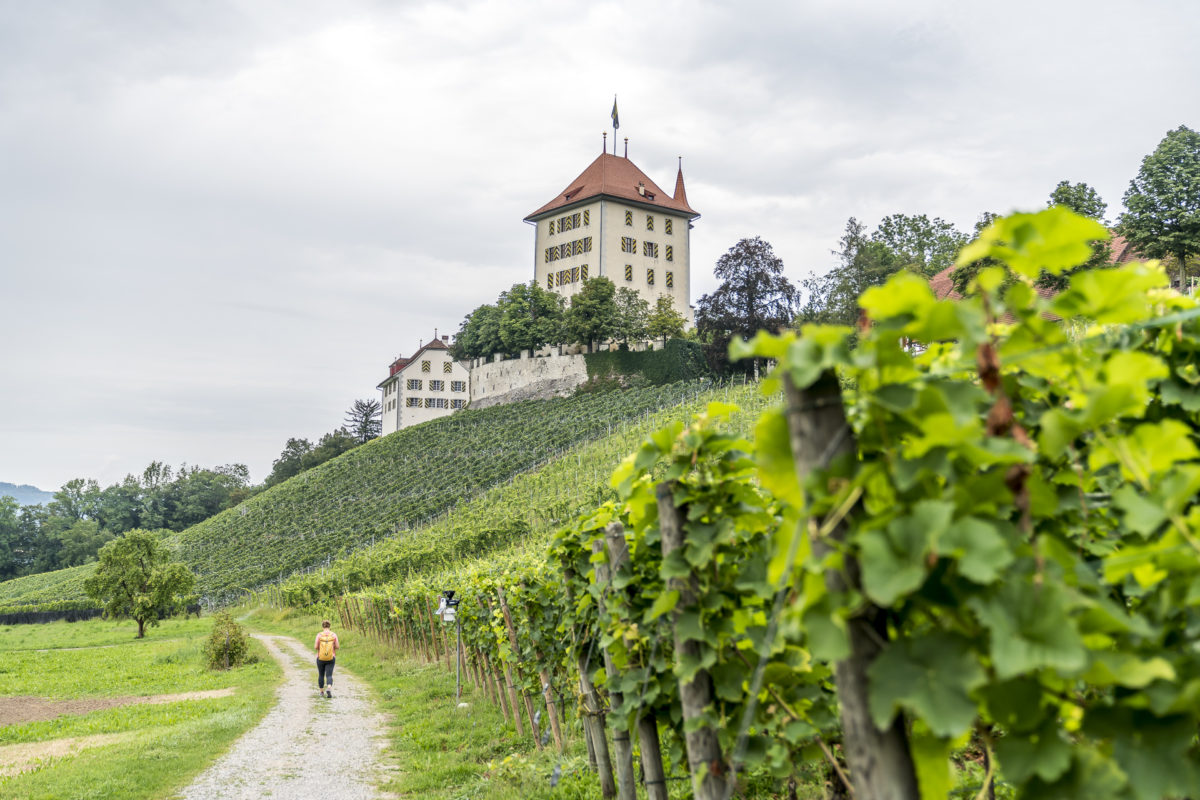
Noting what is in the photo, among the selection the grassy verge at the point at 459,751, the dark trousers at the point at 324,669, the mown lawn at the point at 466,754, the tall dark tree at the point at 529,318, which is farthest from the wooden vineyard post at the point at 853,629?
the tall dark tree at the point at 529,318

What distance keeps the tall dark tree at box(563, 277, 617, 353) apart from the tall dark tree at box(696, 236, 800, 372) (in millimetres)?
8780

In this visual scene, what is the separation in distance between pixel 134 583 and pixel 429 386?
47716mm

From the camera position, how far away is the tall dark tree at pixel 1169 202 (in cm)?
3319

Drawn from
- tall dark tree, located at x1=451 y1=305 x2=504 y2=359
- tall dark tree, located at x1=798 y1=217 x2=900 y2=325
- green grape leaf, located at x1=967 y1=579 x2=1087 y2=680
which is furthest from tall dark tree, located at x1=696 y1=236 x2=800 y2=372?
green grape leaf, located at x1=967 y1=579 x2=1087 y2=680

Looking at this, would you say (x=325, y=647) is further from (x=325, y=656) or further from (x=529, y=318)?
(x=529, y=318)

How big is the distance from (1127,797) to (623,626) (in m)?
2.65

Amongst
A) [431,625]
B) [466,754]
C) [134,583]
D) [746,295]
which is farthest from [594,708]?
Answer: [746,295]

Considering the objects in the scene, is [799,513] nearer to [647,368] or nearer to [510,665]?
[510,665]

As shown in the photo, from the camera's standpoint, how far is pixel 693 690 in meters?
2.96

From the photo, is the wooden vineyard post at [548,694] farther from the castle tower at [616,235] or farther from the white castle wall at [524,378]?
the castle tower at [616,235]

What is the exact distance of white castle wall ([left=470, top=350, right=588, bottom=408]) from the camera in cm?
6506

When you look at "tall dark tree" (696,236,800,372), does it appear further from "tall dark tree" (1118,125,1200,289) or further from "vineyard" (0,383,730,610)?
"tall dark tree" (1118,125,1200,289)

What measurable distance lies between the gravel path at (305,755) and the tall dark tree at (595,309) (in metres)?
50.0

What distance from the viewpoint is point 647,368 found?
6153 centimetres
